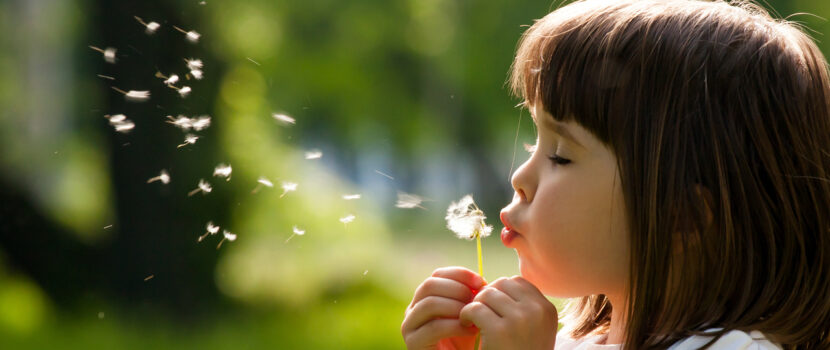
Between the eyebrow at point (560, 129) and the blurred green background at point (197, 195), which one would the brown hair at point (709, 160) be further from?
the blurred green background at point (197, 195)

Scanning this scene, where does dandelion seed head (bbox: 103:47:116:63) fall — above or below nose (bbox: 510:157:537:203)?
below

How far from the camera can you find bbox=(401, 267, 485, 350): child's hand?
1011 millimetres

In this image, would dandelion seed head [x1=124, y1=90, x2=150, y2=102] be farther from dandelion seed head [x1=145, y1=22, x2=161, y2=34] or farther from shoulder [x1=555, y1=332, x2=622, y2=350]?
shoulder [x1=555, y1=332, x2=622, y2=350]

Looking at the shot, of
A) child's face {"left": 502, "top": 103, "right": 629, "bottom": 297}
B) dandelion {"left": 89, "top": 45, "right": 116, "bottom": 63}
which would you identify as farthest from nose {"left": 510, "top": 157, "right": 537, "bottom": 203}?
dandelion {"left": 89, "top": 45, "right": 116, "bottom": 63}

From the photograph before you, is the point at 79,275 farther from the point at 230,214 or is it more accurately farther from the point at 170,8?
the point at 170,8

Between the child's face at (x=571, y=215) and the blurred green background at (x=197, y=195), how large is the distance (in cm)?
173

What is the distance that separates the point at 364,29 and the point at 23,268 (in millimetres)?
2420

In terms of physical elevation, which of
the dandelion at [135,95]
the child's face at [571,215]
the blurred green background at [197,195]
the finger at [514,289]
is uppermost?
the child's face at [571,215]

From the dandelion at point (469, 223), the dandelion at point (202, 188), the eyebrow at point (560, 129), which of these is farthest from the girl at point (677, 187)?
the dandelion at point (202, 188)

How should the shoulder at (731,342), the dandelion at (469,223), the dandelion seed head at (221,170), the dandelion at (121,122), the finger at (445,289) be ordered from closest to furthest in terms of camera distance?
the shoulder at (731,342) < the finger at (445,289) < the dandelion at (469,223) < the dandelion at (121,122) < the dandelion seed head at (221,170)

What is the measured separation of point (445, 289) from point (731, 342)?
314 millimetres

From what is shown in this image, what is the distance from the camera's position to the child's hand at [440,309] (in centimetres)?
101

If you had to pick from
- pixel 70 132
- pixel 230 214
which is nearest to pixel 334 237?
pixel 230 214

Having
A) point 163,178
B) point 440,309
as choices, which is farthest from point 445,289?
point 163,178
